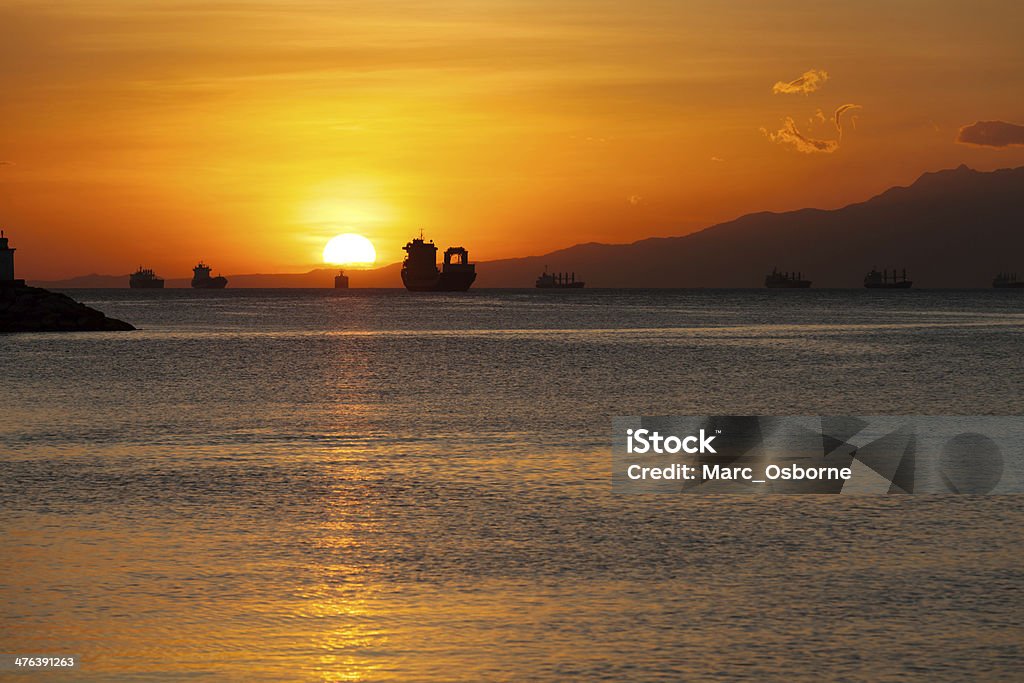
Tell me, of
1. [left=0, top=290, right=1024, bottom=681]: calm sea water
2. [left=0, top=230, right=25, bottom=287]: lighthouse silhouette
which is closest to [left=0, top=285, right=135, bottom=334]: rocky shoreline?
[left=0, top=230, right=25, bottom=287]: lighthouse silhouette

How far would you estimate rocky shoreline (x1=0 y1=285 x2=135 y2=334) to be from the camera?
9781 centimetres

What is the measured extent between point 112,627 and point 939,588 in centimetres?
861

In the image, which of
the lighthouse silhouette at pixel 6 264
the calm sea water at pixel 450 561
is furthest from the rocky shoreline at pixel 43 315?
the calm sea water at pixel 450 561

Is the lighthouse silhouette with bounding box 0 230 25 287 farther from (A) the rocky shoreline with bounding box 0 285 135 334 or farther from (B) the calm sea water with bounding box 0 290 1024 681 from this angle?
(B) the calm sea water with bounding box 0 290 1024 681

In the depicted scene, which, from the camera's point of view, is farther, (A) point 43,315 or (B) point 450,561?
(A) point 43,315

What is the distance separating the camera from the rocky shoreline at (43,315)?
9781cm

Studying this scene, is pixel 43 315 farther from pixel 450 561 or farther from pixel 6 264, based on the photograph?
pixel 450 561

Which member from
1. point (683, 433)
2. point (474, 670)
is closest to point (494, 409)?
point (683, 433)

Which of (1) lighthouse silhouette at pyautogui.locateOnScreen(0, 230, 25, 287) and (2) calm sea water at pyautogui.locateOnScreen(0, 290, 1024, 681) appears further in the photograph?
(1) lighthouse silhouette at pyautogui.locateOnScreen(0, 230, 25, 287)

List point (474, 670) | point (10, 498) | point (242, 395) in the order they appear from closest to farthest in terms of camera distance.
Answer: point (474, 670) < point (10, 498) < point (242, 395)

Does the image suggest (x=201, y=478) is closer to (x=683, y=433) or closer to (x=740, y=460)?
(x=740, y=460)

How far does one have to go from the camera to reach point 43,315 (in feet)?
327

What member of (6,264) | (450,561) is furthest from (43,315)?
(450,561)

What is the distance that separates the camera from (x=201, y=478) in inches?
875
